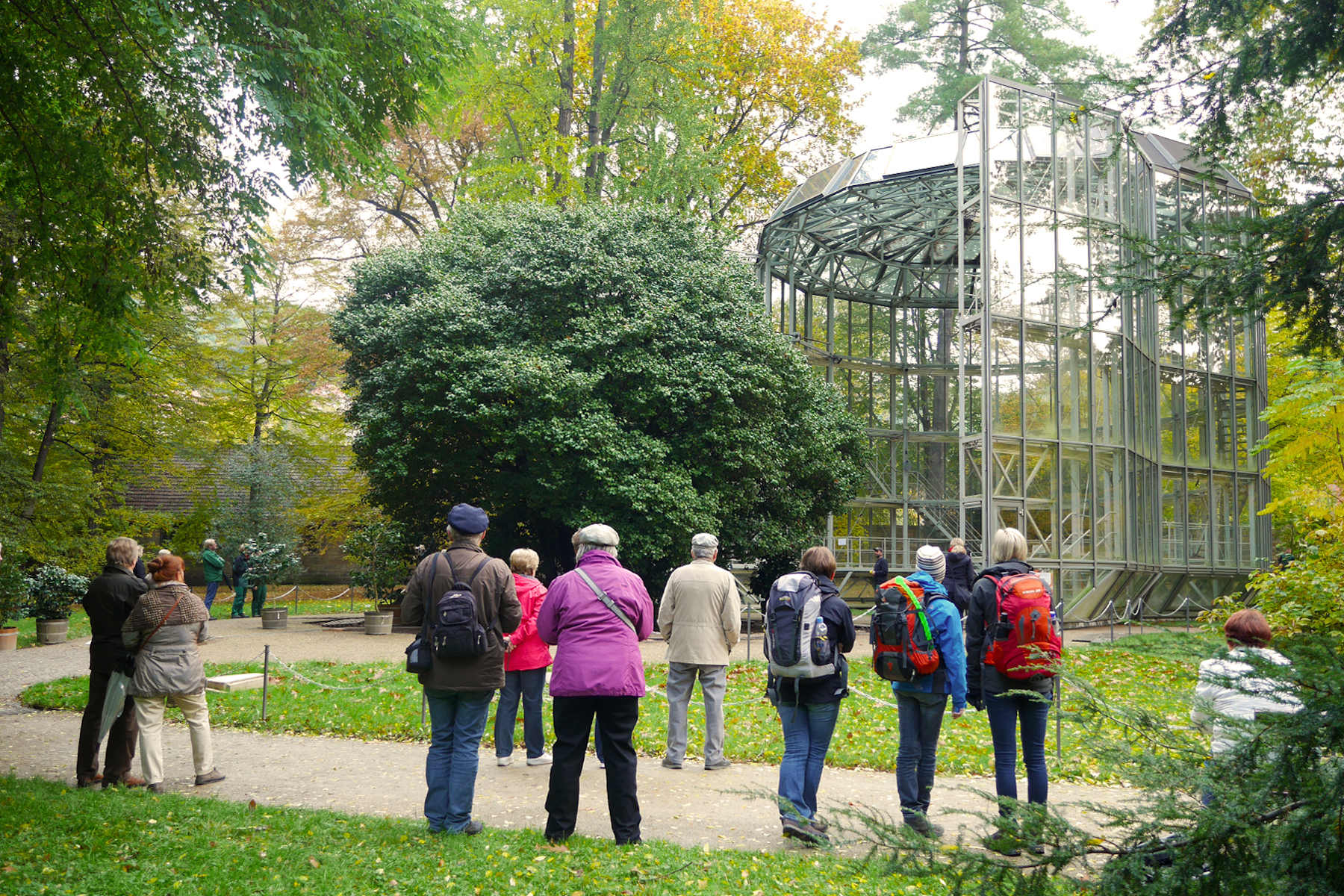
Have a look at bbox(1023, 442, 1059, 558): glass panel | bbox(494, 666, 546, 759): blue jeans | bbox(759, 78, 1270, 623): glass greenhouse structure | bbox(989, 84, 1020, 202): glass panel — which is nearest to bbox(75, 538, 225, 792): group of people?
bbox(494, 666, 546, 759): blue jeans

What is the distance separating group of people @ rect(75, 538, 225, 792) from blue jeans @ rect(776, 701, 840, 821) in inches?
164

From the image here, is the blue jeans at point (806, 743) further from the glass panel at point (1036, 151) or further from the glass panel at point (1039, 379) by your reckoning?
the glass panel at point (1036, 151)

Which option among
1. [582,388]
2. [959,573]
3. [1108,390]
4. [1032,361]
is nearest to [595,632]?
[959,573]

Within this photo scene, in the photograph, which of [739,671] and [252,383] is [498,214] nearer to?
[739,671]

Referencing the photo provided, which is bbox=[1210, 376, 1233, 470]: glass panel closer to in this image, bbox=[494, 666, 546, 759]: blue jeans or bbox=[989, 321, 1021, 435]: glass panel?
bbox=[989, 321, 1021, 435]: glass panel

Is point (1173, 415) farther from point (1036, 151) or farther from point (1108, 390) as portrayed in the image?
point (1036, 151)

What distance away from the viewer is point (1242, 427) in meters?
28.2

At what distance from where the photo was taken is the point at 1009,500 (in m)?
21.4

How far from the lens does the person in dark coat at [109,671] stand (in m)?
7.43

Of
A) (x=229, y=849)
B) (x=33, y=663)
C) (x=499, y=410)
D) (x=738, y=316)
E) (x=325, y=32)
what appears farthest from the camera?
(x=738, y=316)

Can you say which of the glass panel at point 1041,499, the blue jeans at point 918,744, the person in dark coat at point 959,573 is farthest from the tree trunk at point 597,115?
the blue jeans at point 918,744

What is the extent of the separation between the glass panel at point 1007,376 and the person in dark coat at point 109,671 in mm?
17873

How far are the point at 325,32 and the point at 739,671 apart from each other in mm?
9442

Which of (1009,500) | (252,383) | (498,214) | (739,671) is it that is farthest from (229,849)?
(252,383)
